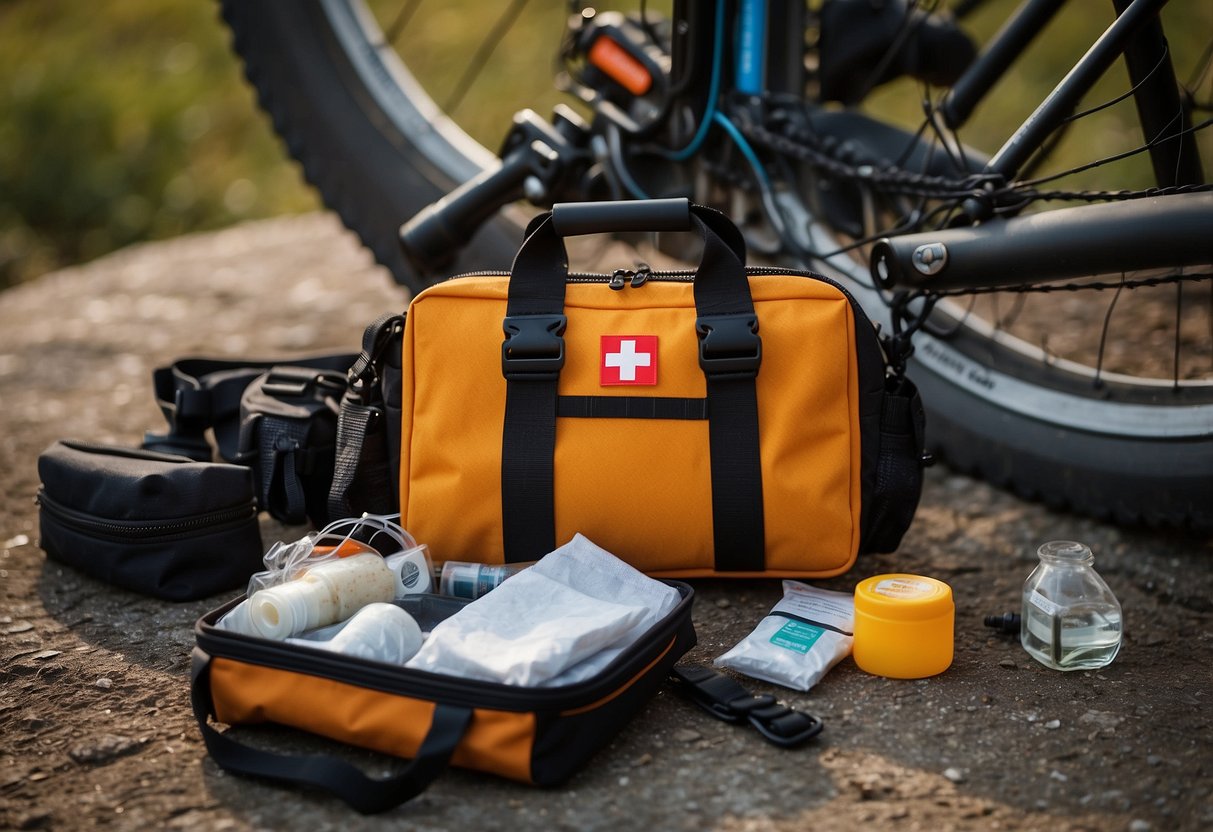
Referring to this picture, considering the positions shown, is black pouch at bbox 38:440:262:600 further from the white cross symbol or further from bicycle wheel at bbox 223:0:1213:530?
bicycle wheel at bbox 223:0:1213:530

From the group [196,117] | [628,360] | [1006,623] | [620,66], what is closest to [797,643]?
[1006,623]

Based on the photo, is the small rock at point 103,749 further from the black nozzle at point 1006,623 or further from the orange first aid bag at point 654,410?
the black nozzle at point 1006,623

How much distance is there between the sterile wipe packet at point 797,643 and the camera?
4.28ft

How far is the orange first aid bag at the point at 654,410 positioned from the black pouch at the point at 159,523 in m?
0.25

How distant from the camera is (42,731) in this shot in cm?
126

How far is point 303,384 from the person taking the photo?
5.74ft

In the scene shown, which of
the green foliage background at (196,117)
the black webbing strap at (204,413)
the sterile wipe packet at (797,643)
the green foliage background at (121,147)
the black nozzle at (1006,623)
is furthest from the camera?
the green foliage background at (121,147)

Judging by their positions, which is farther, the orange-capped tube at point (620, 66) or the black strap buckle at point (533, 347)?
the orange-capped tube at point (620, 66)

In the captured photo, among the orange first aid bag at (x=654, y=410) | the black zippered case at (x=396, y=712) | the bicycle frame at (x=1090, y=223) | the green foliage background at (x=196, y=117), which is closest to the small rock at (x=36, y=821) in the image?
the black zippered case at (x=396, y=712)

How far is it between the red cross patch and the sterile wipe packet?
330 mm

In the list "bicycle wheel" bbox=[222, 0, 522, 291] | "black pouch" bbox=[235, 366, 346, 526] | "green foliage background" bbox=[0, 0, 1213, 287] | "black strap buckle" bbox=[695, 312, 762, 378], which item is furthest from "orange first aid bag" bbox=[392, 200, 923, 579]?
"green foliage background" bbox=[0, 0, 1213, 287]

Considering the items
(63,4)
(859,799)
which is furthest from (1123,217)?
(63,4)

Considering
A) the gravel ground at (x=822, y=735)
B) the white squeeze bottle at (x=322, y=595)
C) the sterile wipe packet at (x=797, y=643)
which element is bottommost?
the gravel ground at (x=822, y=735)

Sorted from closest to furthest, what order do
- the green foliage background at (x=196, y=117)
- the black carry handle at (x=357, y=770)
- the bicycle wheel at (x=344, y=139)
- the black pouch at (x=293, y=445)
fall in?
the black carry handle at (x=357, y=770), the black pouch at (x=293, y=445), the bicycle wheel at (x=344, y=139), the green foliage background at (x=196, y=117)
